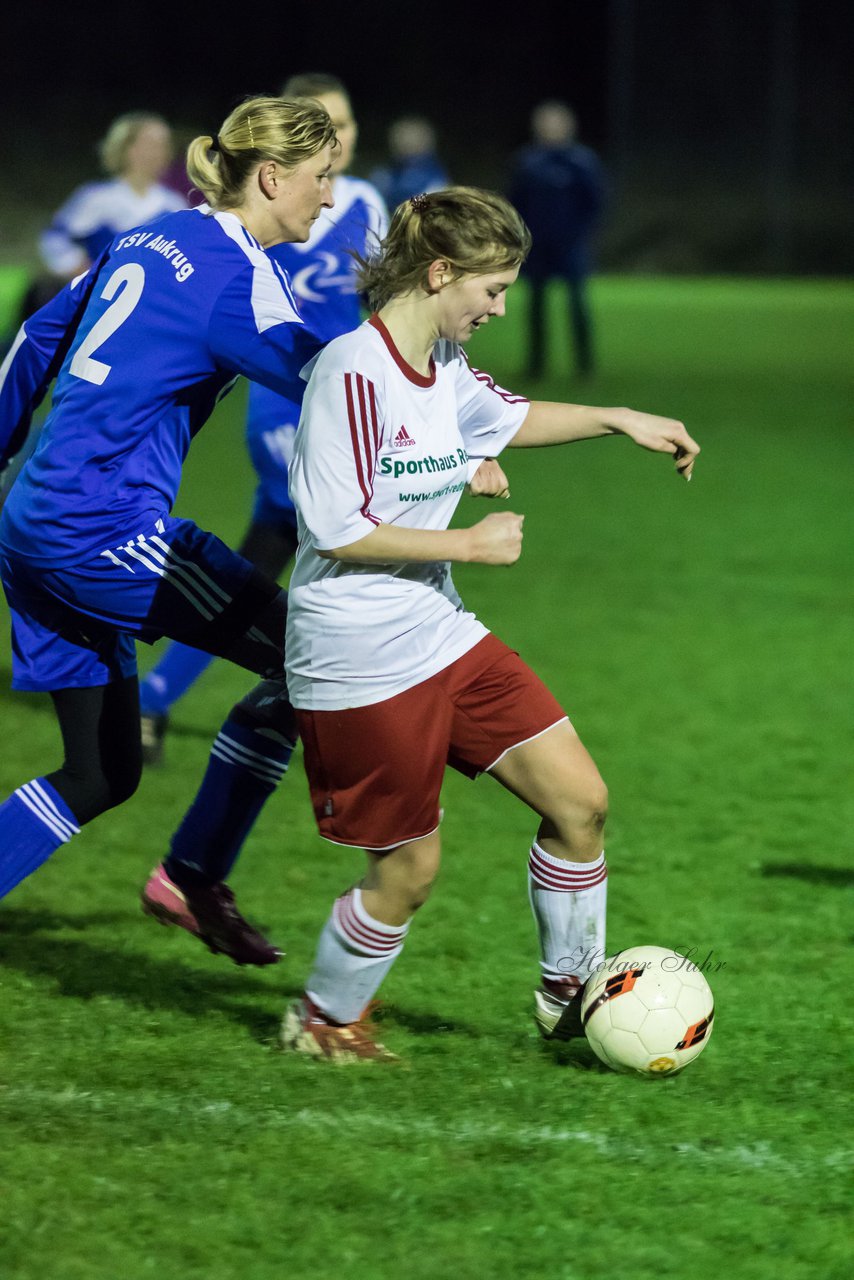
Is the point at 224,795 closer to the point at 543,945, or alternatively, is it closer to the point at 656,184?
the point at 543,945

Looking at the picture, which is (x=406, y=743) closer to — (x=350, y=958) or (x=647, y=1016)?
(x=350, y=958)

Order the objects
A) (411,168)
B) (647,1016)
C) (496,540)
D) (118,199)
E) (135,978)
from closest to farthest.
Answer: (496,540), (647,1016), (135,978), (118,199), (411,168)

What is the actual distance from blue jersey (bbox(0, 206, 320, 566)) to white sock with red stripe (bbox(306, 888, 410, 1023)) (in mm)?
901

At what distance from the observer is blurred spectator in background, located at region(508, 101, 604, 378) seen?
1775 centimetres

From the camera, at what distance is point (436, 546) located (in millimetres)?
3338

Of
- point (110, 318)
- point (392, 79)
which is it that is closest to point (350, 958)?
point (110, 318)

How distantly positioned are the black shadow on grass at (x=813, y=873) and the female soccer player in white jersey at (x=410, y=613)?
1553 millimetres

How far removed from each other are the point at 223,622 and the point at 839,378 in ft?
52.1

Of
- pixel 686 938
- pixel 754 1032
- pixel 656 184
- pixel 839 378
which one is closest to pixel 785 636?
pixel 686 938

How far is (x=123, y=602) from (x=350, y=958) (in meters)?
0.87

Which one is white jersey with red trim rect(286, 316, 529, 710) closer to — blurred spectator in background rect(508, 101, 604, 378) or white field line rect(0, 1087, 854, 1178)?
white field line rect(0, 1087, 854, 1178)

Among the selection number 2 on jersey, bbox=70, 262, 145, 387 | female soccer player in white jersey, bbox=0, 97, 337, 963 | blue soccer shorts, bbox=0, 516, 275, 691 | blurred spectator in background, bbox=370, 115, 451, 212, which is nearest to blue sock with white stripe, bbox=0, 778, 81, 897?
female soccer player in white jersey, bbox=0, 97, 337, 963

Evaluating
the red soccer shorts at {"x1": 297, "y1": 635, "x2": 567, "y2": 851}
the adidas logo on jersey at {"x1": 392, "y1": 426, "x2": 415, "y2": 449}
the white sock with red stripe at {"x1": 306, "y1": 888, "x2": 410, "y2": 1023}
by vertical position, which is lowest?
the white sock with red stripe at {"x1": 306, "y1": 888, "x2": 410, "y2": 1023}

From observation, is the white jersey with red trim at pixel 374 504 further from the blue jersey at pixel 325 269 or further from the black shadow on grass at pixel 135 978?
the blue jersey at pixel 325 269
